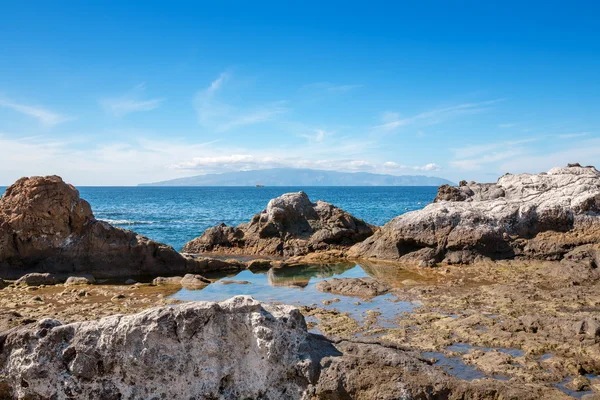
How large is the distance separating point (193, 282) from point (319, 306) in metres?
6.48

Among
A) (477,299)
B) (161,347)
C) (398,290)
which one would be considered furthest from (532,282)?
(161,347)

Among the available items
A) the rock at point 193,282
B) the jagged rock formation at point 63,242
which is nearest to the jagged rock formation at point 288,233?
the jagged rock formation at point 63,242

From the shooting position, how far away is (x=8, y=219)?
2112 cm

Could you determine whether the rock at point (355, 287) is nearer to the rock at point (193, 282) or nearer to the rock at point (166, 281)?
the rock at point (193, 282)

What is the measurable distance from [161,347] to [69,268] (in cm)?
1634

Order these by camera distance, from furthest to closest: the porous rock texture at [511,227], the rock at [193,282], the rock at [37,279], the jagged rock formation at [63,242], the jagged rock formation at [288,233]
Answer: the jagged rock formation at [288,233]
the porous rock texture at [511,227]
the jagged rock formation at [63,242]
the rock at [193,282]
the rock at [37,279]

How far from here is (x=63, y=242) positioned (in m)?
21.9

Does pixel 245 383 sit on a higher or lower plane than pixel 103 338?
lower

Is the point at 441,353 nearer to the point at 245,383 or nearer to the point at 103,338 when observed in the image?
the point at 245,383

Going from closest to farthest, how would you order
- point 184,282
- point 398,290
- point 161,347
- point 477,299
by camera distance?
1. point 161,347
2. point 477,299
3. point 398,290
4. point 184,282

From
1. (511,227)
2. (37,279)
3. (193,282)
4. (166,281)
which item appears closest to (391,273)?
(511,227)

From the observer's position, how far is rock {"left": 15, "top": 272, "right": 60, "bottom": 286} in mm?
18859

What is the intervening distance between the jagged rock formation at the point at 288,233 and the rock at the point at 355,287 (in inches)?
401

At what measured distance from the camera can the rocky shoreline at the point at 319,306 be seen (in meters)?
7.55
